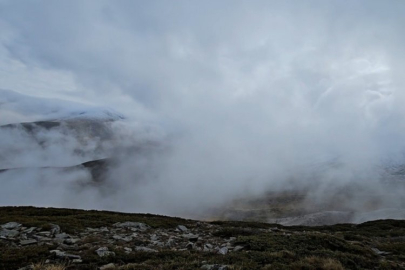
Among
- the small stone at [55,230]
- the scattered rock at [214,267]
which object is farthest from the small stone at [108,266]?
the small stone at [55,230]

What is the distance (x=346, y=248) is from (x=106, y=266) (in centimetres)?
1513

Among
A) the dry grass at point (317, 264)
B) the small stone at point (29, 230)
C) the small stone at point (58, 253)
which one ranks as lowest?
the small stone at point (58, 253)

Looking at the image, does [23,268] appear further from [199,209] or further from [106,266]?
[199,209]

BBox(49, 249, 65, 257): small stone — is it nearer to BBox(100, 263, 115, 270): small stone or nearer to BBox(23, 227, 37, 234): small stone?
BBox(100, 263, 115, 270): small stone

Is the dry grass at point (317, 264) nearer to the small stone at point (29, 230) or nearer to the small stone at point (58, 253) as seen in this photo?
the small stone at point (58, 253)

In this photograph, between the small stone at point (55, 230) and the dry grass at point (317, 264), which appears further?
the small stone at point (55, 230)

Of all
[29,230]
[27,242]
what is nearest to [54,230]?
[29,230]

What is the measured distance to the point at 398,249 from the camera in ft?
68.9

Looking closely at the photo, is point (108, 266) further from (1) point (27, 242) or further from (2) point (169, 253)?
(1) point (27, 242)

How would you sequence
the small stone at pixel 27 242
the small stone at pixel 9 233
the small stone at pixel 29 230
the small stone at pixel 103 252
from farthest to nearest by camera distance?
the small stone at pixel 29 230, the small stone at pixel 9 233, the small stone at pixel 27 242, the small stone at pixel 103 252

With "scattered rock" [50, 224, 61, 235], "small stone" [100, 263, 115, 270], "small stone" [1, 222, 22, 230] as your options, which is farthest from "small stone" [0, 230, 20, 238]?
"small stone" [100, 263, 115, 270]

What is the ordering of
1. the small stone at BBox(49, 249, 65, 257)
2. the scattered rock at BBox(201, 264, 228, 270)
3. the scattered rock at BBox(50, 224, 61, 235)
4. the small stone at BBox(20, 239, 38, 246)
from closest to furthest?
the scattered rock at BBox(201, 264, 228, 270)
the small stone at BBox(49, 249, 65, 257)
the small stone at BBox(20, 239, 38, 246)
the scattered rock at BBox(50, 224, 61, 235)

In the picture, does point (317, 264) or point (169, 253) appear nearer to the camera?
point (317, 264)

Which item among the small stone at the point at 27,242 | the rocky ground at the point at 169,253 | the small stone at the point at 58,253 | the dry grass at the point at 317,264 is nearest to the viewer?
the rocky ground at the point at 169,253
